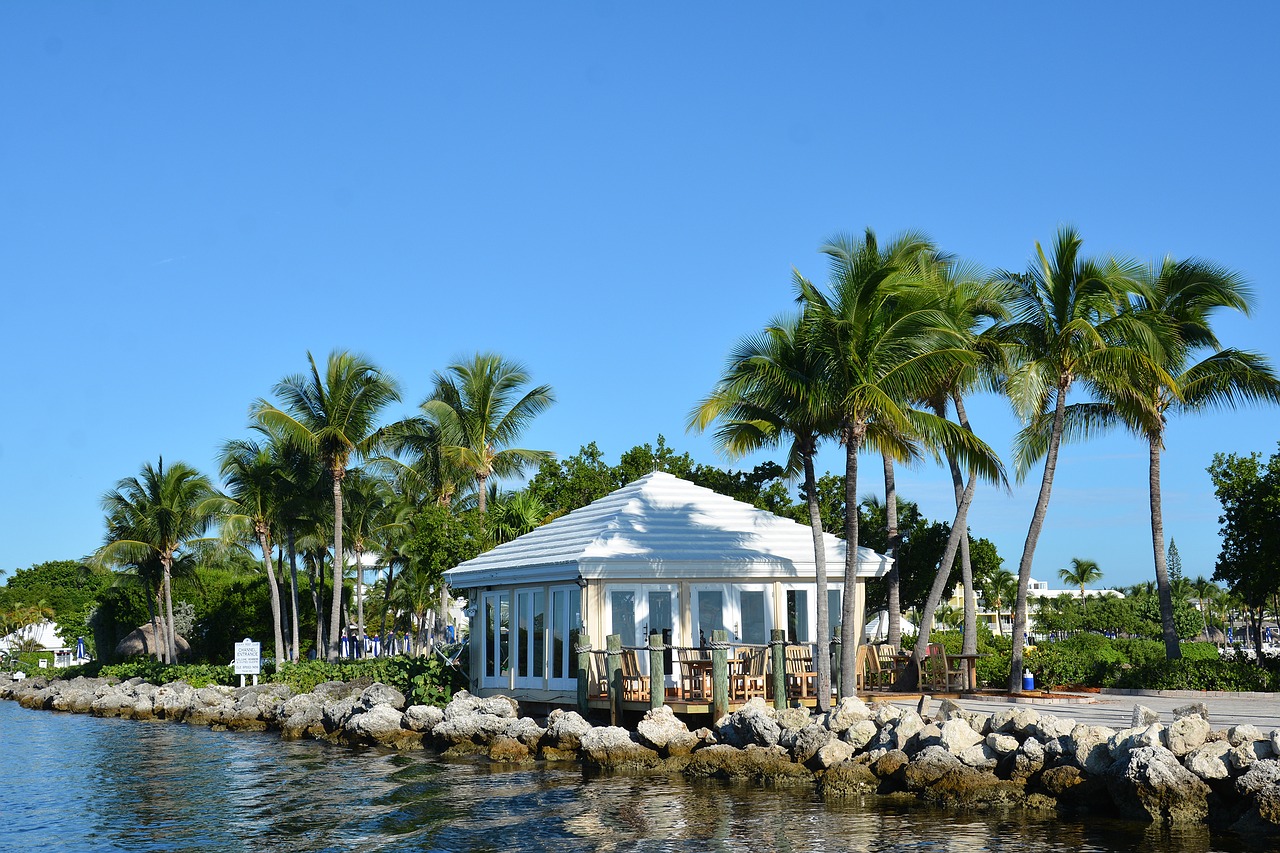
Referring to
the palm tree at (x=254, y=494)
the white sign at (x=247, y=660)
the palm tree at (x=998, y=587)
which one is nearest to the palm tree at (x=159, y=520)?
the palm tree at (x=254, y=494)

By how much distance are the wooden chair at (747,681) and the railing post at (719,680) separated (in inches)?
39.1

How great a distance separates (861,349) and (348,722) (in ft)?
45.0

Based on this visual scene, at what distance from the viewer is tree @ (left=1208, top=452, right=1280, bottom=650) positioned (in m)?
25.9

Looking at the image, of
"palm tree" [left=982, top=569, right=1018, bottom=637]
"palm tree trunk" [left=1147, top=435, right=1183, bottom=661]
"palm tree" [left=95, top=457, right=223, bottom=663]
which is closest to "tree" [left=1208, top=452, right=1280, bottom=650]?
"palm tree trunk" [left=1147, top=435, right=1183, bottom=661]

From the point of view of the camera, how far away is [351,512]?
47062 mm

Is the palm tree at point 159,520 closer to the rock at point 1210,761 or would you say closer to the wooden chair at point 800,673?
Result: the wooden chair at point 800,673

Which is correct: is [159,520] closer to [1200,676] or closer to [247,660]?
[247,660]

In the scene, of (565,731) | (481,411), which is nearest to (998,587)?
(481,411)

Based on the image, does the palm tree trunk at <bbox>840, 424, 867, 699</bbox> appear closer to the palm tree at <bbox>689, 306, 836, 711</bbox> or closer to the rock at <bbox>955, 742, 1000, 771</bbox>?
the palm tree at <bbox>689, 306, 836, 711</bbox>

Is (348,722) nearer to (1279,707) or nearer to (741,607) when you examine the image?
(741,607)

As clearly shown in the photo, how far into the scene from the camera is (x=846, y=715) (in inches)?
736

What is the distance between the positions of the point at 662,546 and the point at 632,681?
3.34 metres

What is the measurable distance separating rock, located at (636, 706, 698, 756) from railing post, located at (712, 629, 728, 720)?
0.82 metres

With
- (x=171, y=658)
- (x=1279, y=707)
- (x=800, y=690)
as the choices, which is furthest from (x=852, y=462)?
(x=171, y=658)
